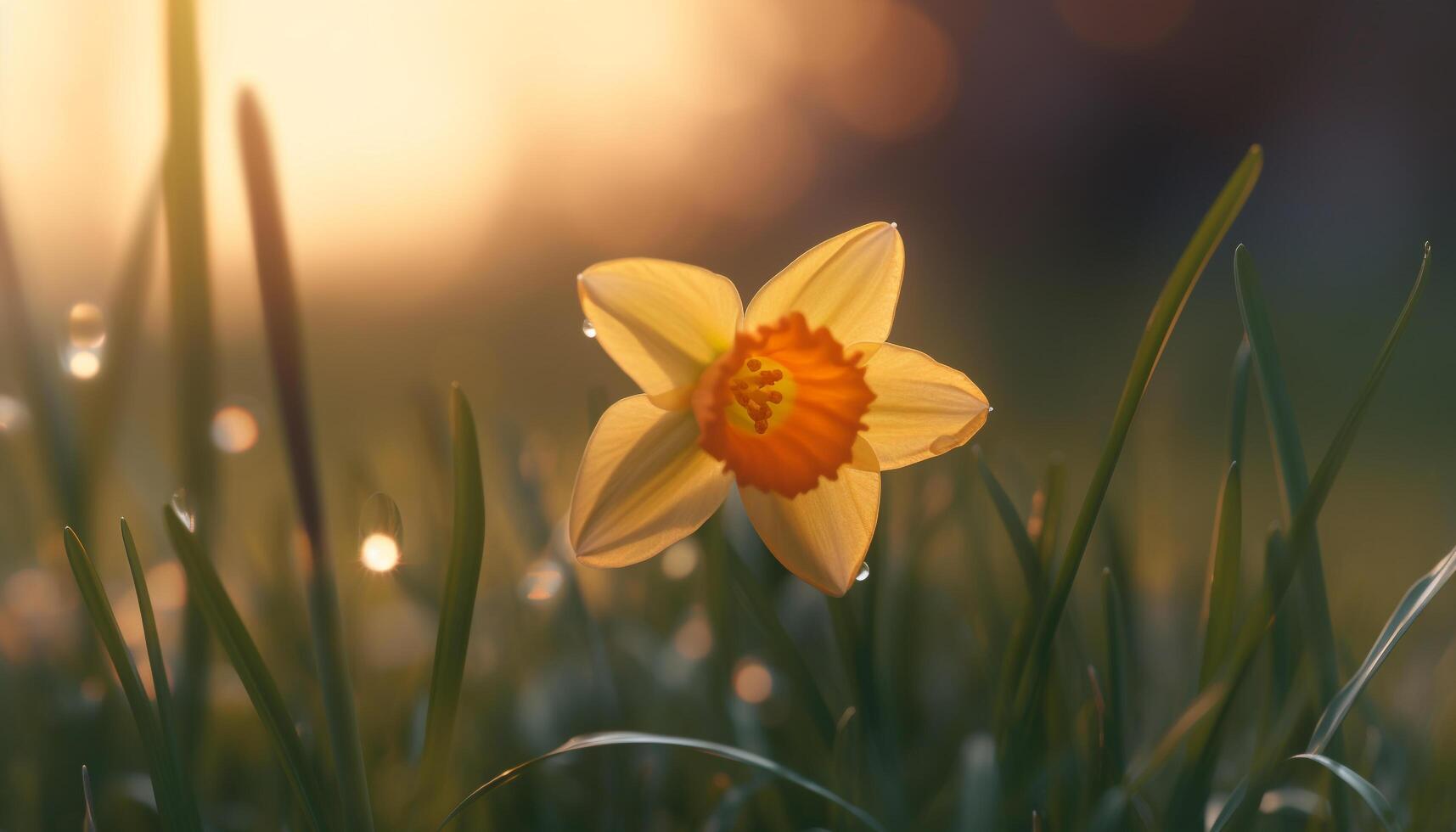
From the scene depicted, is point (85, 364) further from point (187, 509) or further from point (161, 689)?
point (161, 689)

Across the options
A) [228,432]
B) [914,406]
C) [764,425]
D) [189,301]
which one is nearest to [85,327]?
[228,432]

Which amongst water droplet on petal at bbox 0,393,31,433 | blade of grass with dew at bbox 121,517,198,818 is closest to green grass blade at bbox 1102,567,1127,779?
blade of grass with dew at bbox 121,517,198,818

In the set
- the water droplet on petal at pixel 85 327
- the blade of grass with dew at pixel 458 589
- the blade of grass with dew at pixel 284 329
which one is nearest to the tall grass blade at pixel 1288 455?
the blade of grass with dew at pixel 458 589

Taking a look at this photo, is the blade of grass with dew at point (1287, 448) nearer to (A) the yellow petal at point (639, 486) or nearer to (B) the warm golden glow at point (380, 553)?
(A) the yellow petal at point (639, 486)

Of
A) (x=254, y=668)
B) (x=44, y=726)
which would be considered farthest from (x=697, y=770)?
(x=44, y=726)

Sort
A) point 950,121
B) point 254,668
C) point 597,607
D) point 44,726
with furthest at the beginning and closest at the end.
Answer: point 950,121 → point 597,607 → point 44,726 → point 254,668

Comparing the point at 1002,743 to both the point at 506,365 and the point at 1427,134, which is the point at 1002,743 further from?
the point at 1427,134
